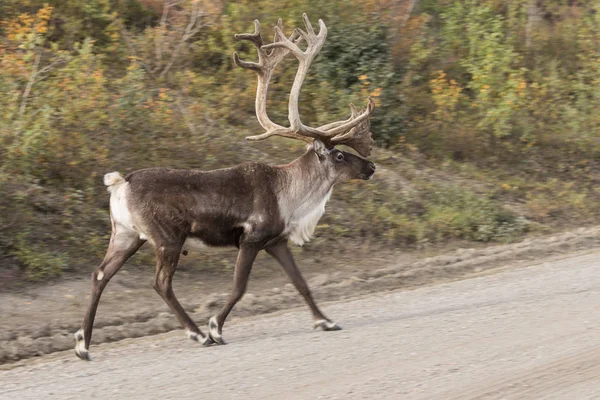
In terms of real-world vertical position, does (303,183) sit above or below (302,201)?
above

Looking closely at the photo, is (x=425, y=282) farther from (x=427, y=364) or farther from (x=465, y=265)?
(x=427, y=364)

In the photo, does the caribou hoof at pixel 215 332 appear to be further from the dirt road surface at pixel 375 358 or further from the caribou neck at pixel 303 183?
the caribou neck at pixel 303 183

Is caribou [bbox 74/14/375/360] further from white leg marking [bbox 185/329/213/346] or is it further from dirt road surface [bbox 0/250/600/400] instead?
dirt road surface [bbox 0/250/600/400]

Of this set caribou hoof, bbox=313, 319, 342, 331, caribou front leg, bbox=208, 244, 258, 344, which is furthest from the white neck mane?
caribou hoof, bbox=313, 319, 342, 331

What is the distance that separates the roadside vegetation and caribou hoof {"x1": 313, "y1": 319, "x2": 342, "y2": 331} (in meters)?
2.83

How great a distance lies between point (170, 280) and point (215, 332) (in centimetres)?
58

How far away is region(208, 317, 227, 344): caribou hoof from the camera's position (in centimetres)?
816

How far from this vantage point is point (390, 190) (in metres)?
13.9

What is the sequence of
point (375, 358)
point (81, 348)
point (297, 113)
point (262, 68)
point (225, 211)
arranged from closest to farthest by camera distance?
point (375, 358)
point (81, 348)
point (225, 211)
point (297, 113)
point (262, 68)

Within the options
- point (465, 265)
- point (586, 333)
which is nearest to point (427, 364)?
point (586, 333)

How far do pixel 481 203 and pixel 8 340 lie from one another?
24.7 ft

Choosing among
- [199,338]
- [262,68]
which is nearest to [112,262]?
[199,338]

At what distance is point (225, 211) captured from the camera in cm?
829

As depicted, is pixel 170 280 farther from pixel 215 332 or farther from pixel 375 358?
pixel 375 358
